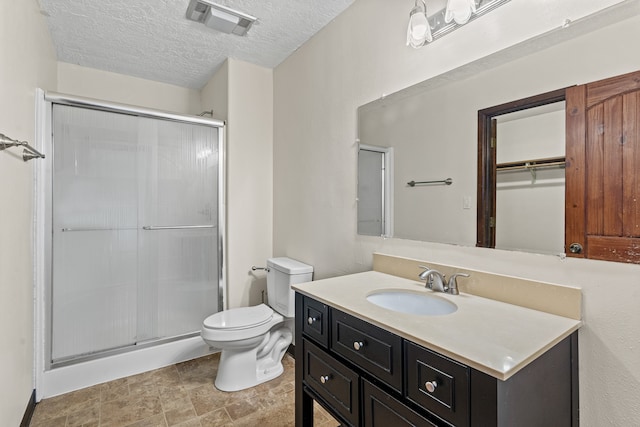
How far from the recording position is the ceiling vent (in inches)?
77.3

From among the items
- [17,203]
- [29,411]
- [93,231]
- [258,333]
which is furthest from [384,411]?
[93,231]

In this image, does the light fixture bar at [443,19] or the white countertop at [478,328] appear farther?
the light fixture bar at [443,19]

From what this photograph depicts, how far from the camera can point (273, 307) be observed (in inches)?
96.0

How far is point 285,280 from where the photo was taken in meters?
2.30

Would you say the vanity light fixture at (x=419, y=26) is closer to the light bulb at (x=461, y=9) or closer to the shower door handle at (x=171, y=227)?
the light bulb at (x=461, y=9)

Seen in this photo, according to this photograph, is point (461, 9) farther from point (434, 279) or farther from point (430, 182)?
point (434, 279)

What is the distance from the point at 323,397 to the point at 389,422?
1.21 feet

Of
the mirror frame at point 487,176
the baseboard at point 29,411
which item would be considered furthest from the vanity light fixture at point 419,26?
the baseboard at point 29,411

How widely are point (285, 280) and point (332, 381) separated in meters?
1.10

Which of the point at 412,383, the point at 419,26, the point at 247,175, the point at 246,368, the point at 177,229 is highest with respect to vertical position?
the point at 419,26

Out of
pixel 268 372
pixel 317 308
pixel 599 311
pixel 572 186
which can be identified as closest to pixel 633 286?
pixel 599 311

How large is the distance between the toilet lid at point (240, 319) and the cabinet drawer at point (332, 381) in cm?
77

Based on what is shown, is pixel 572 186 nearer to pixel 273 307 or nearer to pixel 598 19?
pixel 598 19

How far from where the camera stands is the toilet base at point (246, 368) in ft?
6.85
